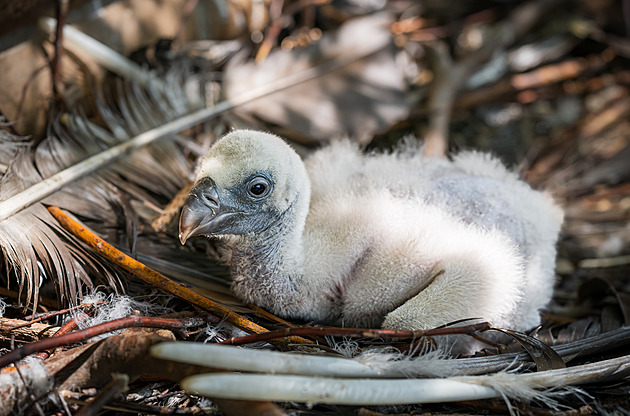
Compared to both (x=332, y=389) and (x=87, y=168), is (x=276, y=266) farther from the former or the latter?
(x=87, y=168)

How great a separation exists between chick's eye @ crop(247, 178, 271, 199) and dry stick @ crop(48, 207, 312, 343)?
280mm

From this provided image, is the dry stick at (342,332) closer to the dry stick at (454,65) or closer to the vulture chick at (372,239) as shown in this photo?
the vulture chick at (372,239)

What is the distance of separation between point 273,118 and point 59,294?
3.43 ft

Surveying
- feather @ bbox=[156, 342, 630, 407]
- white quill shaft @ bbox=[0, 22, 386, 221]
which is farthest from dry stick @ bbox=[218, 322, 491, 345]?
white quill shaft @ bbox=[0, 22, 386, 221]

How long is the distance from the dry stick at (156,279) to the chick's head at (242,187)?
6.3 inches

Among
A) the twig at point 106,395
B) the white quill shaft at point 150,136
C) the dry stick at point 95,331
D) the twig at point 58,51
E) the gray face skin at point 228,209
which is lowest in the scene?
the twig at point 106,395

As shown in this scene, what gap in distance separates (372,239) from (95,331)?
0.70 metres

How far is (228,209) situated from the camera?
4.47 ft

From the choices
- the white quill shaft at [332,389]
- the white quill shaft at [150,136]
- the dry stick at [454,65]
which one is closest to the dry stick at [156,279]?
the white quill shaft at [150,136]

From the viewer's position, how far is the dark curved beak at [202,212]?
1.29 m

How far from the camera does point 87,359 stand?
3.90 feet

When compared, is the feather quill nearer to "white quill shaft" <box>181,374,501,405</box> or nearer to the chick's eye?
the chick's eye

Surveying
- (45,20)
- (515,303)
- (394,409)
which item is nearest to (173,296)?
(394,409)

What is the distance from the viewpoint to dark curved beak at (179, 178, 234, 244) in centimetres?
129
